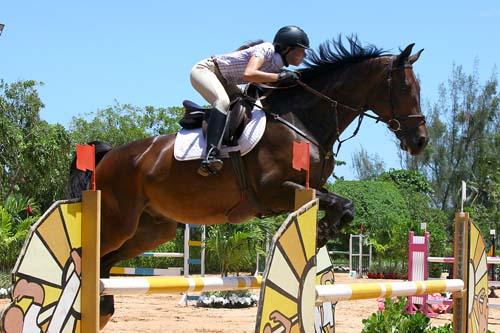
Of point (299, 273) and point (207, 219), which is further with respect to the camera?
point (207, 219)

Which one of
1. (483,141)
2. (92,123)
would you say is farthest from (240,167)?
(483,141)

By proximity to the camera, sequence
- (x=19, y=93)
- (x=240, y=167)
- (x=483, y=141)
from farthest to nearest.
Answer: (x=483, y=141) → (x=19, y=93) → (x=240, y=167)

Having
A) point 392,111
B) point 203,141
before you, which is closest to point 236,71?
point 203,141

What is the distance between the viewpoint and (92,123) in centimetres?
3869

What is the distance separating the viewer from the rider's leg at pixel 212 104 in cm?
539

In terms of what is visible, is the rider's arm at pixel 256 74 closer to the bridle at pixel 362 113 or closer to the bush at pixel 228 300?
the bridle at pixel 362 113

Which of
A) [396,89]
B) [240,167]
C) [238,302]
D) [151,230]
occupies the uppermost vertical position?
[396,89]

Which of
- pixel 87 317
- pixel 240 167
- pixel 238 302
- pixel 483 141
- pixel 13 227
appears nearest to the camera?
pixel 87 317

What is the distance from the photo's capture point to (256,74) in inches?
215

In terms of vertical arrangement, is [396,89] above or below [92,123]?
below

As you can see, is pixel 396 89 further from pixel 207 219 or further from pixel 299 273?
pixel 299 273

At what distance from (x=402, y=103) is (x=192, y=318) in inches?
221

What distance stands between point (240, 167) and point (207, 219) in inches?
19.1

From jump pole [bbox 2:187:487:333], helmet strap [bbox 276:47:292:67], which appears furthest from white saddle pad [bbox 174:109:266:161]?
jump pole [bbox 2:187:487:333]
